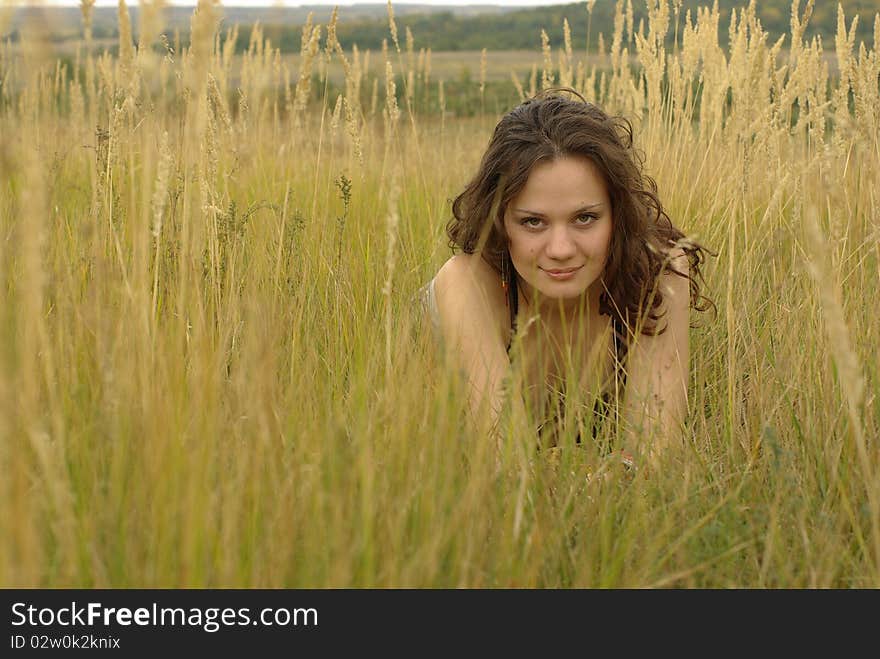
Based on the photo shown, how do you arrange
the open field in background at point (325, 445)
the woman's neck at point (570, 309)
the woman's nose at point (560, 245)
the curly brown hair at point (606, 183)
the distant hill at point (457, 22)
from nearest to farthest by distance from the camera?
the open field in background at point (325, 445), the distant hill at point (457, 22), the woman's nose at point (560, 245), the curly brown hair at point (606, 183), the woman's neck at point (570, 309)

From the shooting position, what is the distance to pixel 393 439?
4.64 feet

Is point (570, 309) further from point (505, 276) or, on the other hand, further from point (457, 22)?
point (457, 22)

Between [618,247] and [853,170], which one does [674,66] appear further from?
[618,247]

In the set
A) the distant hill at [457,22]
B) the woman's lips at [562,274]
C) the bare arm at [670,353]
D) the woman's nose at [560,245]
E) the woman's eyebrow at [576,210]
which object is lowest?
the bare arm at [670,353]

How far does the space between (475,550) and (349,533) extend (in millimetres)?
180

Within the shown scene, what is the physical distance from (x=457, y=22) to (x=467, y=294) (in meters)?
43.2

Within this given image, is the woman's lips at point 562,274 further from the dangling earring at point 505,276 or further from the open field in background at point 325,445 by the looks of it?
the open field in background at point 325,445

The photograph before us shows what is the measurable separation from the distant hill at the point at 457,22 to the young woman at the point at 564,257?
61 cm

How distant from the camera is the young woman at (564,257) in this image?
2207mm

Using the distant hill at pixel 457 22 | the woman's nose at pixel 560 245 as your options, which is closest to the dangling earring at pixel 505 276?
the woman's nose at pixel 560 245

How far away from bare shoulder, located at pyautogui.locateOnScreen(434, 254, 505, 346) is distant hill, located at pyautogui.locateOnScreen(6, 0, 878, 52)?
71cm

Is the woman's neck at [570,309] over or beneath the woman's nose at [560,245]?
beneath

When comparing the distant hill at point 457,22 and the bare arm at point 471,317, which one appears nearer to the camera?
the distant hill at point 457,22

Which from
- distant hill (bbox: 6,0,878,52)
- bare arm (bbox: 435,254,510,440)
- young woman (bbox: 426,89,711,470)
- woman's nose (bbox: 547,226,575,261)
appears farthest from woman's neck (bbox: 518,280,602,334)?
distant hill (bbox: 6,0,878,52)
